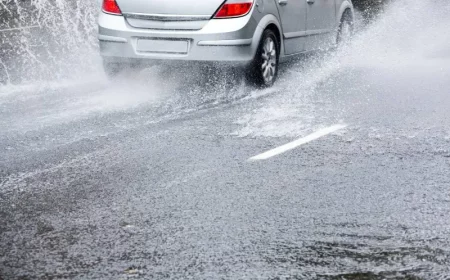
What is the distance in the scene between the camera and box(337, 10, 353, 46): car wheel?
13430 mm

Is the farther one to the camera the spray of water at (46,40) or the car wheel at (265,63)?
the spray of water at (46,40)

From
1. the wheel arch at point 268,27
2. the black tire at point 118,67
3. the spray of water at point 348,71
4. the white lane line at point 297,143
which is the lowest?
the spray of water at point 348,71

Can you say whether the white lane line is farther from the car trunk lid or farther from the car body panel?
the car trunk lid

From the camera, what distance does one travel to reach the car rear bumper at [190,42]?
10.5m

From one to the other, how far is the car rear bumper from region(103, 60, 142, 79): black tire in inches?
3.9

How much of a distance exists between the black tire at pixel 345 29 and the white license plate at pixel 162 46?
11.0 feet

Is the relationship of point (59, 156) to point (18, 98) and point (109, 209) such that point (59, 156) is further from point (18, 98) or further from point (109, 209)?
point (18, 98)

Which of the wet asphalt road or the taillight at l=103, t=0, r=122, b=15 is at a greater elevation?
the taillight at l=103, t=0, r=122, b=15

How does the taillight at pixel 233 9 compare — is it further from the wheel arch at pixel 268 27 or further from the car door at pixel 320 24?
the car door at pixel 320 24

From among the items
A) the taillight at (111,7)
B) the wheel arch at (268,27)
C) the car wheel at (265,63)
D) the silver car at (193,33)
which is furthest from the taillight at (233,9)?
the taillight at (111,7)

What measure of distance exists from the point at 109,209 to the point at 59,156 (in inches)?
71.4

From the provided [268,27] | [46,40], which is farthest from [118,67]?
[46,40]

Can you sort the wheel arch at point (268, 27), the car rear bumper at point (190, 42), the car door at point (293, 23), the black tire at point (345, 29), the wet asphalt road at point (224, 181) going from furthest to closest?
the black tire at point (345, 29)
the car door at point (293, 23)
the wheel arch at point (268, 27)
the car rear bumper at point (190, 42)
the wet asphalt road at point (224, 181)

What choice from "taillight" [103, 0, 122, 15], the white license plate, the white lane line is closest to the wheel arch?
the white license plate
